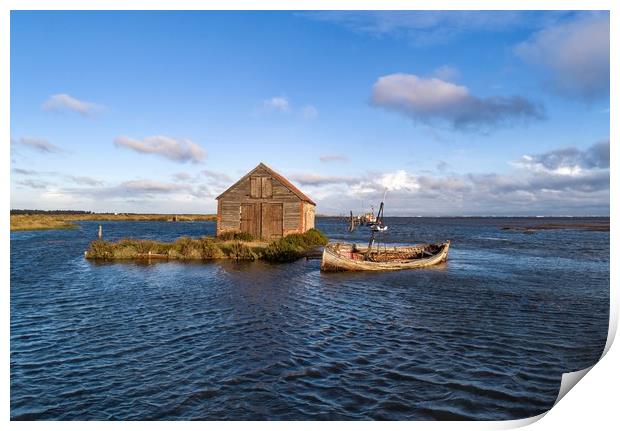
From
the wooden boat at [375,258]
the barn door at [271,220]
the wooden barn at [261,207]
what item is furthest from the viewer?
the barn door at [271,220]

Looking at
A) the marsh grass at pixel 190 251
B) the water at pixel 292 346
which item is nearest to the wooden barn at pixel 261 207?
the marsh grass at pixel 190 251

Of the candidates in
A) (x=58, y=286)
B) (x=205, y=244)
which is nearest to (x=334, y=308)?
(x=58, y=286)

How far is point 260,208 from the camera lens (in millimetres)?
38094

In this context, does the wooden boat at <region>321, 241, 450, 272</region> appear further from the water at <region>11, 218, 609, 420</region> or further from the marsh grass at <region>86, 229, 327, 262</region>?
the marsh grass at <region>86, 229, 327, 262</region>

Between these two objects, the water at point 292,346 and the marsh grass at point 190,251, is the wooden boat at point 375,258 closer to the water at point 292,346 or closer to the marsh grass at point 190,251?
the water at point 292,346

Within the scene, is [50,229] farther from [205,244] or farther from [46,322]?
[46,322]

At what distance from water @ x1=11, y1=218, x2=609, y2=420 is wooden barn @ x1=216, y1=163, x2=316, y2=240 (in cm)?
1325

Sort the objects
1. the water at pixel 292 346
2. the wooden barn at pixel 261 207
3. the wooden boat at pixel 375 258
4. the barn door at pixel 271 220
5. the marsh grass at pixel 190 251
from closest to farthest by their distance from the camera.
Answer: the water at pixel 292 346, the wooden boat at pixel 375 258, the marsh grass at pixel 190 251, the wooden barn at pixel 261 207, the barn door at pixel 271 220

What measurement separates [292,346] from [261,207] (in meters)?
25.9

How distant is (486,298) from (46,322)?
783 inches

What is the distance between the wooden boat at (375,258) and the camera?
27.9 m

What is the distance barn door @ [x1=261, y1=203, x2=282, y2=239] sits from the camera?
3803cm

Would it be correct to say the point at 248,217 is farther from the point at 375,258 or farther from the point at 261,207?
the point at 375,258

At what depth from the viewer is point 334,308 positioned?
59.1 feet
